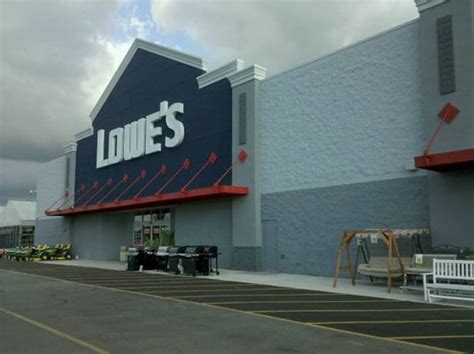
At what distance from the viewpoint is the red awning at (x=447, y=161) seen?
14.6 meters

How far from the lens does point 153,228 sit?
102ft

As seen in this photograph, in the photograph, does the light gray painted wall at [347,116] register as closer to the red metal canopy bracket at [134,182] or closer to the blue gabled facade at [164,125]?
the blue gabled facade at [164,125]

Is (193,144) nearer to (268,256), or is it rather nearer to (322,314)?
(268,256)

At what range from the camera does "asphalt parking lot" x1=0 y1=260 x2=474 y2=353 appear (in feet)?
25.6

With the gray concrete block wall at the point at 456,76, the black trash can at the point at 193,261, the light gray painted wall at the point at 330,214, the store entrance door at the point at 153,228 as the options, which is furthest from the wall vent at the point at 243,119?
the gray concrete block wall at the point at 456,76

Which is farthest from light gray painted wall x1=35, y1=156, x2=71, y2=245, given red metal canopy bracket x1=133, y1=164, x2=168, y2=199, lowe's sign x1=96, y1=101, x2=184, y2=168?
red metal canopy bracket x1=133, y1=164, x2=168, y2=199

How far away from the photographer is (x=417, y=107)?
Result: 17.4 metres

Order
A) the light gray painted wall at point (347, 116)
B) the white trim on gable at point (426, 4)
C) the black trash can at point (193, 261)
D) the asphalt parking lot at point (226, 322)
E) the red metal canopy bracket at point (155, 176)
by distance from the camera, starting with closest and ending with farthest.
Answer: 1. the asphalt parking lot at point (226, 322)
2. the white trim on gable at point (426, 4)
3. the light gray painted wall at point (347, 116)
4. the black trash can at point (193, 261)
5. the red metal canopy bracket at point (155, 176)

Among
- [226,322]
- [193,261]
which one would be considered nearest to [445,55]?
[226,322]

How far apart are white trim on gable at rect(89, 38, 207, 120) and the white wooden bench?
57.6 ft

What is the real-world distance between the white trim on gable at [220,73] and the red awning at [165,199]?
229 inches

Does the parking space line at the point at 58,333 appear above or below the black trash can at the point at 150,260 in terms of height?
below

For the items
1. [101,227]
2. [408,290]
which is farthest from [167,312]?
[101,227]

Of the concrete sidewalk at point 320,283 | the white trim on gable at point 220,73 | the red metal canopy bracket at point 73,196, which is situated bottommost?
the concrete sidewalk at point 320,283
